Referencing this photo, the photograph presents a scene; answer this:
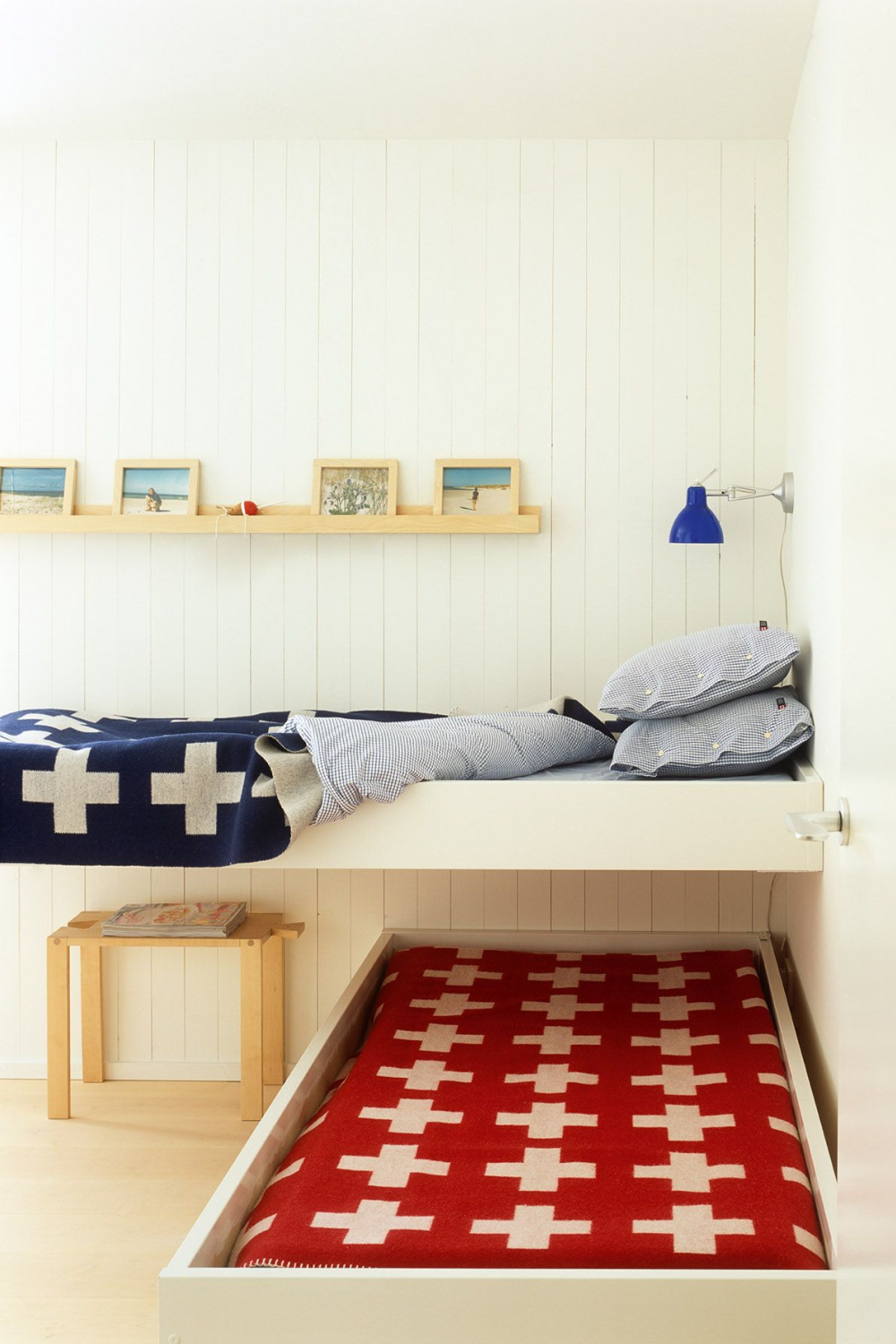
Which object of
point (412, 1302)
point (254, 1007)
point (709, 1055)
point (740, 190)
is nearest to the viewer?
point (412, 1302)

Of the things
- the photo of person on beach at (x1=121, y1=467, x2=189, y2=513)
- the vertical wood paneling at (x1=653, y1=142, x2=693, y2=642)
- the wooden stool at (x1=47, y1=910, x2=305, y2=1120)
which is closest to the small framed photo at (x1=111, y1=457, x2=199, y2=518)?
the photo of person on beach at (x1=121, y1=467, x2=189, y2=513)

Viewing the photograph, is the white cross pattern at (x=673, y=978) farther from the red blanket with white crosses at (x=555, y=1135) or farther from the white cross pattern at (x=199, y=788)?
the white cross pattern at (x=199, y=788)

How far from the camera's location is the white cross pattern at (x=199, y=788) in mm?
2027

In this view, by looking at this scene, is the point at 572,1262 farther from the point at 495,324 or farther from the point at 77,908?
the point at 495,324

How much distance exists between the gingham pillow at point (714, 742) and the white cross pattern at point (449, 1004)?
2.06 ft

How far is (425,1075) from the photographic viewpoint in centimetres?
203

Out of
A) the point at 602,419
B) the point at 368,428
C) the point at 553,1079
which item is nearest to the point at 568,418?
the point at 602,419

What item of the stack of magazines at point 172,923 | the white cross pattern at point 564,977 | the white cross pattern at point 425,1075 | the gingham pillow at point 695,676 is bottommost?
the white cross pattern at point 425,1075

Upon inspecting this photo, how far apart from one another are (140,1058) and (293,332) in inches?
76.0

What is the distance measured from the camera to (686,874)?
9.58 feet

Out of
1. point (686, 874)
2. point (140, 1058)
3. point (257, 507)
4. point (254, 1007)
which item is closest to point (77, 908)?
point (140, 1058)

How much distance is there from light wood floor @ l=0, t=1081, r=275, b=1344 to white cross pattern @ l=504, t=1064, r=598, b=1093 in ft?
2.27

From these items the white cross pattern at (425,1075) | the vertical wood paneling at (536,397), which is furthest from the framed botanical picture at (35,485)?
the white cross pattern at (425,1075)

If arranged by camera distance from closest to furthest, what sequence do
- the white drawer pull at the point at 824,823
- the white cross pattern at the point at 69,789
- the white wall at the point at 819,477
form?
the white drawer pull at the point at 824,823 < the white wall at the point at 819,477 < the white cross pattern at the point at 69,789
